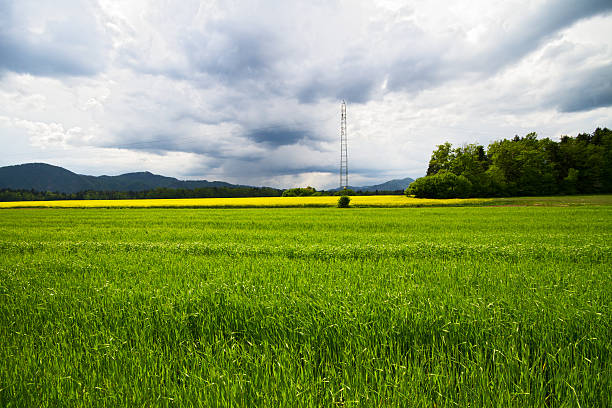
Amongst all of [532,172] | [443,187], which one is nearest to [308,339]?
[443,187]

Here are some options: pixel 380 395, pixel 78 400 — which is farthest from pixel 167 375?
pixel 380 395

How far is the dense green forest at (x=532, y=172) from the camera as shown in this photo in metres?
65.9

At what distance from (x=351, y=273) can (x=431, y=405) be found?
10.8ft

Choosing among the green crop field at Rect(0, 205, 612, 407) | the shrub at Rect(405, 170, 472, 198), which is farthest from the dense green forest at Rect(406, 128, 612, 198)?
the green crop field at Rect(0, 205, 612, 407)

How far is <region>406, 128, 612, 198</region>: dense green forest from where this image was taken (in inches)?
2594

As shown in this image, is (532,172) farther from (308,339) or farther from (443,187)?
(308,339)

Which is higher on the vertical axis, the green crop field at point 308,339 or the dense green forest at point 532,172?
the dense green forest at point 532,172

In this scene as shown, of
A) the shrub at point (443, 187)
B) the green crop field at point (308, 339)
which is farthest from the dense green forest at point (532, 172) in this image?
the green crop field at point (308, 339)

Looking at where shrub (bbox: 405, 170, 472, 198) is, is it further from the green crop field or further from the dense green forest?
the green crop field

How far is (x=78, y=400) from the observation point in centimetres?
199

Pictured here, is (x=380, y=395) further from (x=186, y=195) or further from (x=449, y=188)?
(x=186, y=195)

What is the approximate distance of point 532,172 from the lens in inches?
2773

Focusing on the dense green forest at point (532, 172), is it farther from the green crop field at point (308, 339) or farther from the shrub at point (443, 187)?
the green crop field at point (308, 339)

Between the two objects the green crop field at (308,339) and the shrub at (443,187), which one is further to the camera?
the shrub at (443,187)
